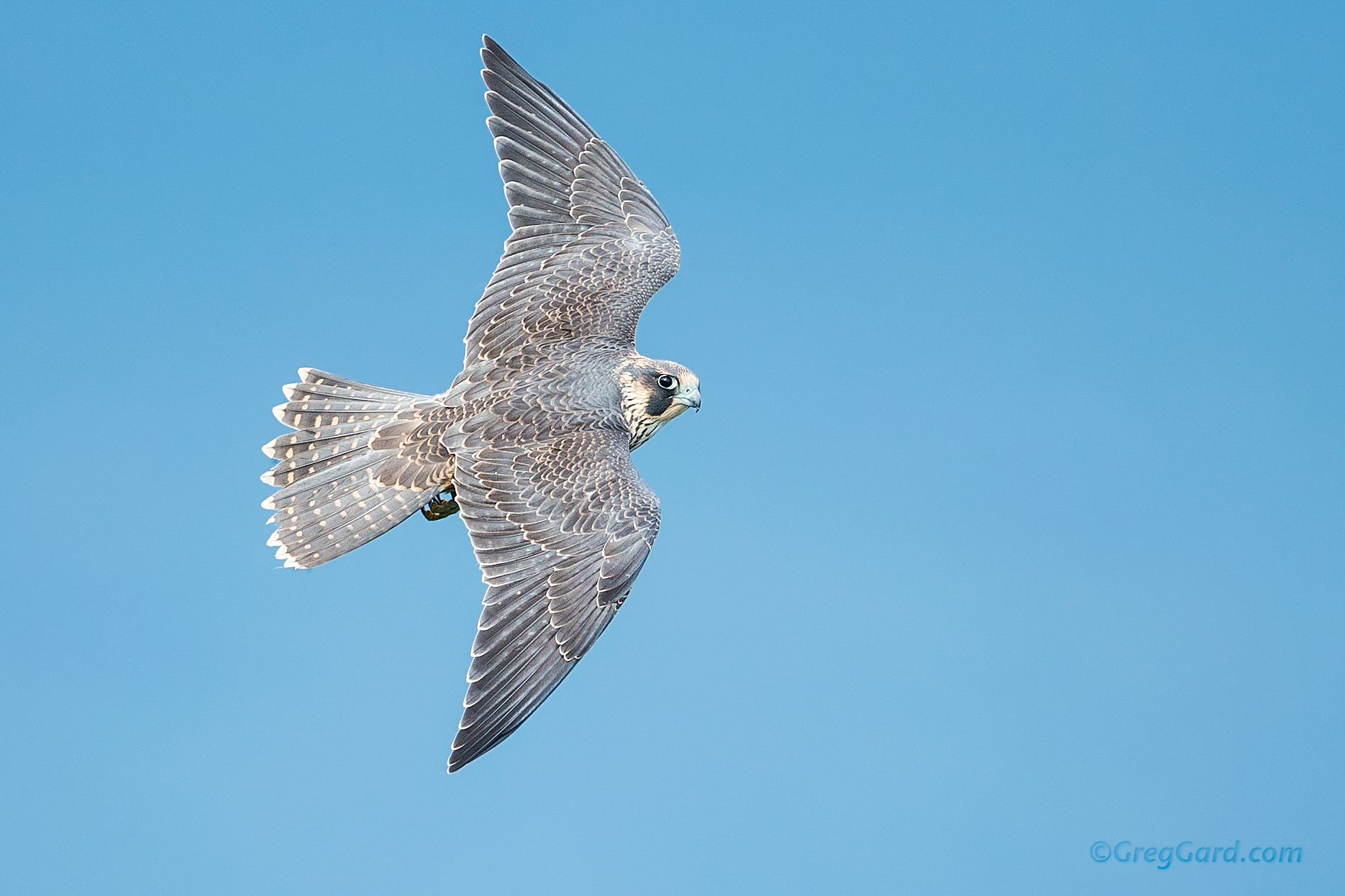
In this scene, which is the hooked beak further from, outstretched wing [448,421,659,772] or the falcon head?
outstretched wing [448,421,659,772]

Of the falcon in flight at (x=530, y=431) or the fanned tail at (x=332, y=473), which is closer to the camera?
the falcon in flight at (x=530, y=431)

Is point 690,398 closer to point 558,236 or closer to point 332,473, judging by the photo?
point 558,236

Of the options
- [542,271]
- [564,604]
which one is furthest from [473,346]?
[564,604]

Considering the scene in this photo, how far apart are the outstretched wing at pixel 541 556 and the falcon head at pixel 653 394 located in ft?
1.40

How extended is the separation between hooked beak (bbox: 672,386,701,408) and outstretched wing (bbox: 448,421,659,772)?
0.71 meters

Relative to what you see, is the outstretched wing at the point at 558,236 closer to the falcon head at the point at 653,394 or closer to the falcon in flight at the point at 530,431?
the falcon in flight at the point at 530,431

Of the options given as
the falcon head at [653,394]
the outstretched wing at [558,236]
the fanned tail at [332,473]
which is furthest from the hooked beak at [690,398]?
the fanned tail at [332,473]

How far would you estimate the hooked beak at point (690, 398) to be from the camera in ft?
30.0

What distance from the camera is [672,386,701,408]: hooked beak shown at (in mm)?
9148

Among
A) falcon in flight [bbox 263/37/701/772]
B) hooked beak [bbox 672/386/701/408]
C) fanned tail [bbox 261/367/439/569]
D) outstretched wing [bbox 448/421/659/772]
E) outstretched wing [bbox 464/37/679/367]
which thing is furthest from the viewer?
outstretched wing [bbox 464/37/679/367]

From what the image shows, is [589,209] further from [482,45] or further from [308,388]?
[308,388]

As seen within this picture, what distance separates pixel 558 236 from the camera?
32.2 feet

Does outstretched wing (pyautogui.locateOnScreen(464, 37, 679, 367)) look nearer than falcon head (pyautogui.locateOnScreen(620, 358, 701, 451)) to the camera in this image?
No

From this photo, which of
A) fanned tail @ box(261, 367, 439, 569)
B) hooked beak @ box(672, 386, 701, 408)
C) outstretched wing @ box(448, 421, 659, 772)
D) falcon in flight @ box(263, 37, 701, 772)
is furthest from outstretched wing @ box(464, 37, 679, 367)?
outstretched wing @ box(448, 421, 659, 772)
